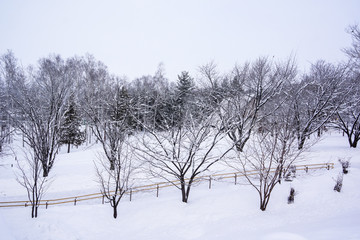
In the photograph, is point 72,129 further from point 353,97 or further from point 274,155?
point 353,97

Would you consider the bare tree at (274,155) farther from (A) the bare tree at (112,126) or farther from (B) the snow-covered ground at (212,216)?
(A) the bare tree at (112,126)

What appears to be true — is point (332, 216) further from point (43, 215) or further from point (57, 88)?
point (57, 88)

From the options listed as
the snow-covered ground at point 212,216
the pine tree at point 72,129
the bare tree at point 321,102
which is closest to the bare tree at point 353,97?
the bare tree at point 321,102

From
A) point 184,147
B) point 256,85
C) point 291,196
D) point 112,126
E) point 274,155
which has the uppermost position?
point 256,85

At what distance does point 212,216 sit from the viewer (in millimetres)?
9203

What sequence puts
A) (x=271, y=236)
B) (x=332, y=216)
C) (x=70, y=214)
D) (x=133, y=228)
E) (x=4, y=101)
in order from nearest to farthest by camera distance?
1. (x=271, y=236)
2. (x=332, y=216)
3. (x=133, y=228)
4. (x=70, y=214)
5. (x=4, y=101)

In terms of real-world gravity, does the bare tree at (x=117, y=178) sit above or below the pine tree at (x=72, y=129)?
below

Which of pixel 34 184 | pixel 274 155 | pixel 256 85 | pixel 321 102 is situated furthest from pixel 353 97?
pixel 34 184

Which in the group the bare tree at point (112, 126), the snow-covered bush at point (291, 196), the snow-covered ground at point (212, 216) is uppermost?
the bare tree at point (112, 126)

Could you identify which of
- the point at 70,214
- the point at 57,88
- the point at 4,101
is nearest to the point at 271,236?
the point at 70,214

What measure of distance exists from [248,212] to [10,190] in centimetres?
1721

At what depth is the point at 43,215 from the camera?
9508 mm

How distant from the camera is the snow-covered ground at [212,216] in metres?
7.69

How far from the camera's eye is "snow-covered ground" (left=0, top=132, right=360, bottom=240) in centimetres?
769
